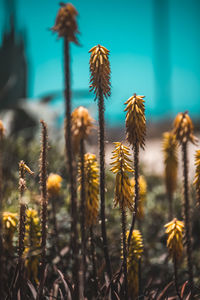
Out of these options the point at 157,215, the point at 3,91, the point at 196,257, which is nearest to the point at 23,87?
the point at 3,91

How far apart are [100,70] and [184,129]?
85 cm

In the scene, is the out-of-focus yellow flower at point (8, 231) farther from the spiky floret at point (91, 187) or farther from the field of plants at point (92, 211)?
the spiky floret at point (91, 187)

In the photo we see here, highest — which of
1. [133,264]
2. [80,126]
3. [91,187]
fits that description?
[80,126]

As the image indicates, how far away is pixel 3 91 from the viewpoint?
34.5 ft

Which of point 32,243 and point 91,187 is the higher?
point 91,187

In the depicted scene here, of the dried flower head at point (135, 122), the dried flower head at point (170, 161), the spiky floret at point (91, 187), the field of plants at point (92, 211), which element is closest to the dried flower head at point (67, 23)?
the field of plants at point (92, 211)

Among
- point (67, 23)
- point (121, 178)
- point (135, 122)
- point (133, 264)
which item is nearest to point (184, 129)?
point (135, 122)

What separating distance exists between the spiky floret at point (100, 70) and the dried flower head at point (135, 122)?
0.20 m

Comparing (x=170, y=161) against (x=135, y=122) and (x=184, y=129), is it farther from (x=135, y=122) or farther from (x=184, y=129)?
(x=135, y=122)

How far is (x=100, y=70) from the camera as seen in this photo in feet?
6.56

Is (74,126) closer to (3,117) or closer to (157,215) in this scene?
(157,215)

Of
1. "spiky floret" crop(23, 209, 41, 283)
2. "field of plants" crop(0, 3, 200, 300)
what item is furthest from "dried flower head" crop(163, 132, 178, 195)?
"spiky floret" crop(23, 209, 41, 283)

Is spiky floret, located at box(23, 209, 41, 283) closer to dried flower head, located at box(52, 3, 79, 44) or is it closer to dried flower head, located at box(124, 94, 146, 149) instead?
dried flower head, located at box(124, 94, 146, 149)

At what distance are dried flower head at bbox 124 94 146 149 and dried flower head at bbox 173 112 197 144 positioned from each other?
0.46m
